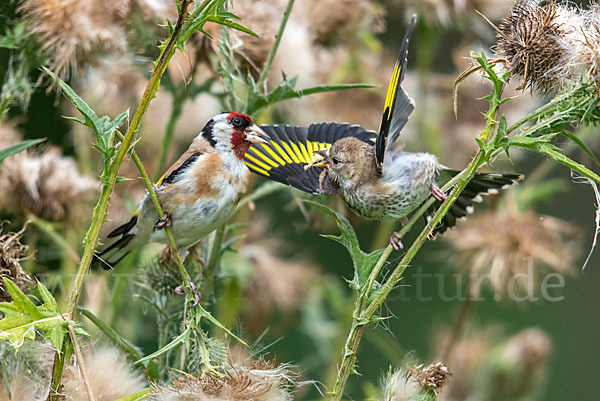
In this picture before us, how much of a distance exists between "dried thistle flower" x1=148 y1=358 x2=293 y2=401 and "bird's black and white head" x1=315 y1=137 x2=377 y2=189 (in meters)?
0.67

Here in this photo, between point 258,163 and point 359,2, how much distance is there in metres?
0.70

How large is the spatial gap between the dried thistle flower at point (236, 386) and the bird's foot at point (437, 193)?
0.51m

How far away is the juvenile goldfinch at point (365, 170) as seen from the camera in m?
1.65

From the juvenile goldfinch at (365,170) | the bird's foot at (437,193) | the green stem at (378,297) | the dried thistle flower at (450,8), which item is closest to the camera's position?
the green stem at (378,297)

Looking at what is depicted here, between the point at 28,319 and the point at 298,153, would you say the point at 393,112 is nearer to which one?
the point at 298,153

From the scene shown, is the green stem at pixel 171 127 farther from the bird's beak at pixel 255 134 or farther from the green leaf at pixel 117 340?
the green leaf at pixel 117 340

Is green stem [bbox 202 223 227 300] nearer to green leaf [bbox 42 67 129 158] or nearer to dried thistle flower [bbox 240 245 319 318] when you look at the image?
green leaf [bbox 42 67 129 158]

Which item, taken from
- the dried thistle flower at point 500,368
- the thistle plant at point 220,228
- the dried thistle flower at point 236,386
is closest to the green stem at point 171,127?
the thistle plant at point 220,228

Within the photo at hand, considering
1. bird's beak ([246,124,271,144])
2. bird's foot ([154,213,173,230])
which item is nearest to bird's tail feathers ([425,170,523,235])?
bird's beak ([246,124,271,144])

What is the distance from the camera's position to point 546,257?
89.1 inches

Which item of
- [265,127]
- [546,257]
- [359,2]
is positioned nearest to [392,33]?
[359,2]

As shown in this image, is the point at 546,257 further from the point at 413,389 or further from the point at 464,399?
the point at 413,389

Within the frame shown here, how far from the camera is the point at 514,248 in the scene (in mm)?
2281

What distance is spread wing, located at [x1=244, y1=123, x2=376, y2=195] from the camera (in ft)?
5.75
